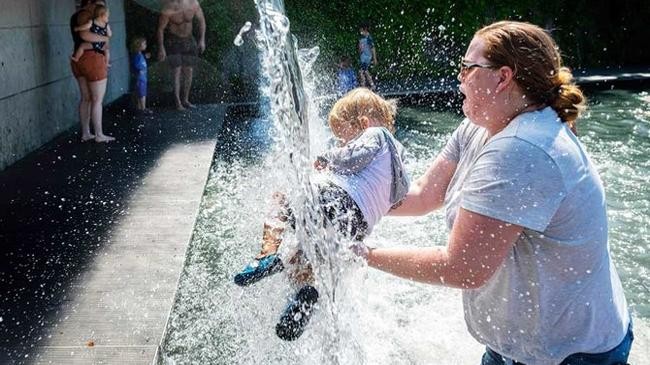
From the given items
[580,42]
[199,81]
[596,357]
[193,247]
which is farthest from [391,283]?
[580,42]

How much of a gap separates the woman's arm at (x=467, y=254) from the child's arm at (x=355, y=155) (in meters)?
1.37

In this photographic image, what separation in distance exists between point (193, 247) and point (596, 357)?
12.3 ft

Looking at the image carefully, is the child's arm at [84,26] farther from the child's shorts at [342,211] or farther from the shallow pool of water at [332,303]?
the child's shorts at [342,211]

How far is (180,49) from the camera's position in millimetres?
11188

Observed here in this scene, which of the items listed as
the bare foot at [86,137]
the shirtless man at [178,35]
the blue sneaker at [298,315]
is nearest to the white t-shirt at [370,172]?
the blue sneaker at [298,315]

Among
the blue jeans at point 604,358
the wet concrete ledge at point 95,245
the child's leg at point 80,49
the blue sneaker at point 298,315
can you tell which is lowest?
the wet concrete ledge at point 95,245

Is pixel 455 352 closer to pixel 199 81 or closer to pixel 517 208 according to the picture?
pixel 517 208

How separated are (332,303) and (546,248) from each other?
4.33ft

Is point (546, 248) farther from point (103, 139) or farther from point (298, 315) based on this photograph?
point (103, 139)

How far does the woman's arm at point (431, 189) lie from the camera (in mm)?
2260

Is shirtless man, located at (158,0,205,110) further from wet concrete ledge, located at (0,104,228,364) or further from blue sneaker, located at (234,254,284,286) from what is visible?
blue sneaker, located at (234,254,284,286)

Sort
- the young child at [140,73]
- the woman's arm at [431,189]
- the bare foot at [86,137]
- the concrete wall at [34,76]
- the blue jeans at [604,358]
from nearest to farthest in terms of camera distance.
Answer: the blue jeans at [604,358] < the woman's arm at [431,189] < the concrete wall at [34,76] < the bare foot at [86,137] < the young child at [140,73]

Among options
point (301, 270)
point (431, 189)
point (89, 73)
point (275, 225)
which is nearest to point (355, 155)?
point (275, 225)

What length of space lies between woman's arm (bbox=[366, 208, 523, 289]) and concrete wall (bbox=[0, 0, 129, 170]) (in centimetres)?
667
